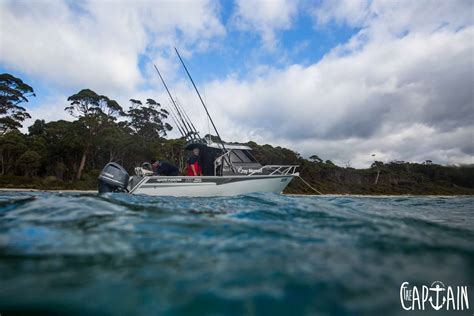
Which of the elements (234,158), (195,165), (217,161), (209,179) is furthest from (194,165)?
(234,158)

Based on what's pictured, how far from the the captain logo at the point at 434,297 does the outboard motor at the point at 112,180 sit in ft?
27.7

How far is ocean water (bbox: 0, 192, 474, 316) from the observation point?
5.58ft

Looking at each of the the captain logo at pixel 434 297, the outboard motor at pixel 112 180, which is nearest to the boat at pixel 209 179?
the outboard motor at pixel 112 180

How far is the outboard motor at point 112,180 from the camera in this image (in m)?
8.38

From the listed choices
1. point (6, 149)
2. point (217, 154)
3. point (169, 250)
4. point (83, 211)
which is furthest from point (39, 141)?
point (169, 250)

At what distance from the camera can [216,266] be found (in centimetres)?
203

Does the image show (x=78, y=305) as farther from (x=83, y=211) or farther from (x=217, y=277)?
(x=83, y=211)

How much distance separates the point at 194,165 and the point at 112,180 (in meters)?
3.93

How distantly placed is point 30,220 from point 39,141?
33.0m

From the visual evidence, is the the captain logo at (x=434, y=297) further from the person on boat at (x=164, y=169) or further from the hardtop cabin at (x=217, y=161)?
the hardtop cabin at (x=217, y=161)

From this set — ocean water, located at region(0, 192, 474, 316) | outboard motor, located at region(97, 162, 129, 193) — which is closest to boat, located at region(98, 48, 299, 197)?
outboard motor, located at region(97, 162, 129, 193)

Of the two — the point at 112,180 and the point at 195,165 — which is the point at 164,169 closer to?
the point at 195,165

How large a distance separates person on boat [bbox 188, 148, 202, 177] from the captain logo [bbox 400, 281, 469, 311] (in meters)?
10.2

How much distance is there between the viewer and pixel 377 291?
1.80m
